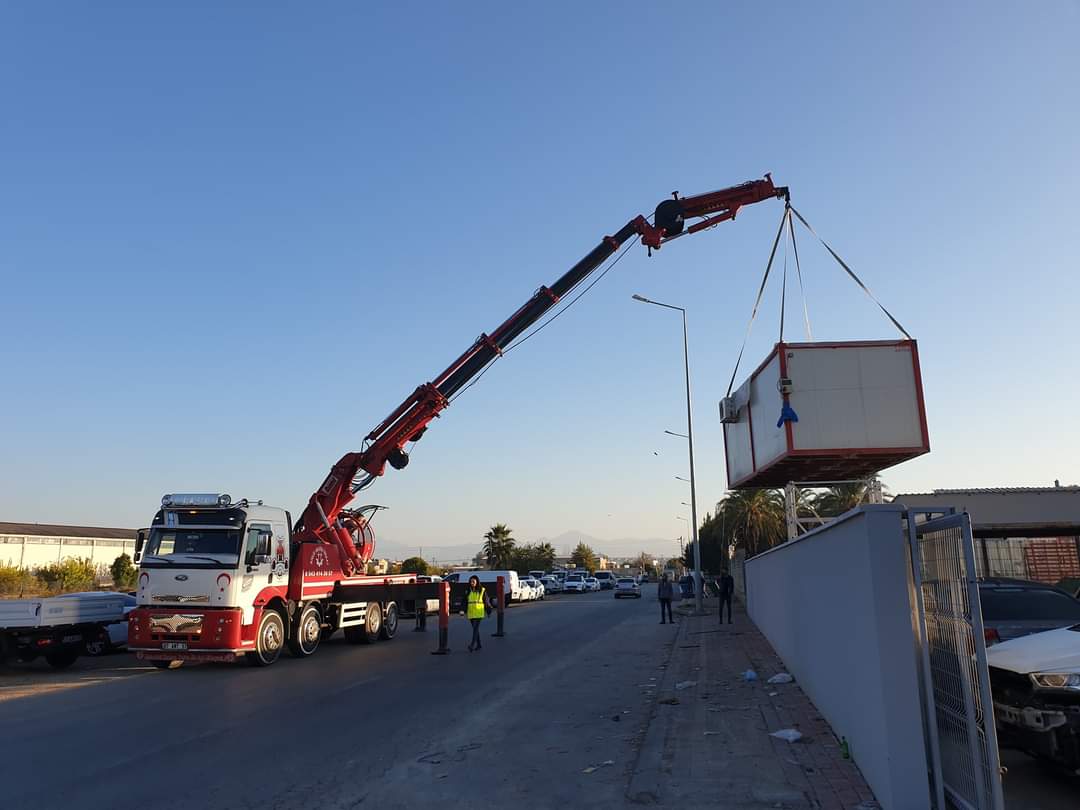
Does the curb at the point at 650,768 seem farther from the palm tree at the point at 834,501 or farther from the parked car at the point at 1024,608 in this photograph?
the palm tree at the point at 834,501

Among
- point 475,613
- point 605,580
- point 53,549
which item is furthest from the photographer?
point 605,580

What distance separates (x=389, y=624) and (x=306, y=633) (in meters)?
4.07

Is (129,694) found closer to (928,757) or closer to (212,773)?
(212,773)

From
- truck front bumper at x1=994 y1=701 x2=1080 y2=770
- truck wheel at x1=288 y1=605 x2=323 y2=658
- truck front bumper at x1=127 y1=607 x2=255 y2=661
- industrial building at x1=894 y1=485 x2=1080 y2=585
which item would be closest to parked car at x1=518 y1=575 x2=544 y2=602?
industrial building at x1=894 y1=485 x2=1080 y2=585

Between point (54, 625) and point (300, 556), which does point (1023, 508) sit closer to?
point (300, 556)

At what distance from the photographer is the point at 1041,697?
603cm

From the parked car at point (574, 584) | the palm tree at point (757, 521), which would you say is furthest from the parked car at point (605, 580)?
the palm tree at point (757, 521)

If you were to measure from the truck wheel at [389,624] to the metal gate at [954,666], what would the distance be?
17063 millimetres

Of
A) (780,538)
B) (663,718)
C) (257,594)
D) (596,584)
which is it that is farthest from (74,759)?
(596,584)

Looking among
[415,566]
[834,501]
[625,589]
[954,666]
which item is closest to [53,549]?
[415,566]

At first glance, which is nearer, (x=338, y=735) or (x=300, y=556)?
(x=338, y=735)

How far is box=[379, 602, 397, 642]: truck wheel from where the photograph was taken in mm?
21109

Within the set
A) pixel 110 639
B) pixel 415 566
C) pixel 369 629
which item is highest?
pixel 415 566

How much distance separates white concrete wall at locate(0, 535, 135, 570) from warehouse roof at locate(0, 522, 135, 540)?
25.7 inches
